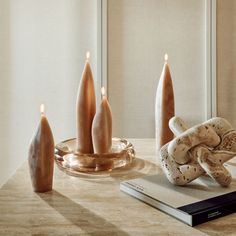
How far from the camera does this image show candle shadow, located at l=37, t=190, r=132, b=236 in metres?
0.67

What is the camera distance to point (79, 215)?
74 centimetres

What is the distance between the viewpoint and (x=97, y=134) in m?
1.07

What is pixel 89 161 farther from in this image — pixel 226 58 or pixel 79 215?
pixel 226 58

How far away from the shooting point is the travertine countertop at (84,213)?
672 mm

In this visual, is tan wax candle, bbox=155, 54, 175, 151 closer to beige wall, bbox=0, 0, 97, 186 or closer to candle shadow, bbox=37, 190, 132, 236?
candle shadow, bbox=37, 190, 132, 236

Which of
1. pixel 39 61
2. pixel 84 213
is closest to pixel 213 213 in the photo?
pixel 84 213

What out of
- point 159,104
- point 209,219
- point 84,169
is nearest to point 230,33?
point 159,104

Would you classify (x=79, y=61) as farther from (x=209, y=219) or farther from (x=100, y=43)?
(x=209, y=219)

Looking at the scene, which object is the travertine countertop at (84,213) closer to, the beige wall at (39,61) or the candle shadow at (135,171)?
the candle shadow at (135,171)

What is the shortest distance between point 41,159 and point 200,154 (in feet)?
1.30

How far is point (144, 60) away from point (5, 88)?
97 cm

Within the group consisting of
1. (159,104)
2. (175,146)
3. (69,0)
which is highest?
(69,0)

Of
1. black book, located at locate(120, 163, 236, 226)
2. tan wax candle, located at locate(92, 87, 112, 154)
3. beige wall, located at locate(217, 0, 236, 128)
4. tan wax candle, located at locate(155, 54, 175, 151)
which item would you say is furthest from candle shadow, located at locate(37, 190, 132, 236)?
beige wall, located at locate(217, 0, 236, 128)

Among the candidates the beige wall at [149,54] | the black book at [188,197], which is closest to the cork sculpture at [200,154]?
the black book at [188,197]
